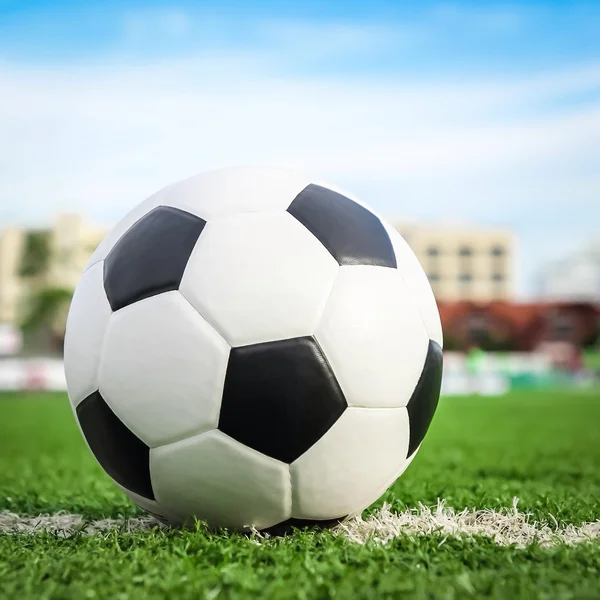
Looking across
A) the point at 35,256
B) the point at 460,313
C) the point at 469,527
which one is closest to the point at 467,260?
the point at 460,313

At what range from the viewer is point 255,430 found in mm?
2936

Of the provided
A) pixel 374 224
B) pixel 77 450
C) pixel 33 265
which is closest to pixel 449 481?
pixel 374 224

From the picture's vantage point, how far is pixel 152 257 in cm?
317

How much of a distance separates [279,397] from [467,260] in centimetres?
8142

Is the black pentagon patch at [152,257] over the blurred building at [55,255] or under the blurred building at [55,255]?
over

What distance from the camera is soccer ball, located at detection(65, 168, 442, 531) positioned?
2951mm

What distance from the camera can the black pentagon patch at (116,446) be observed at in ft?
10.4

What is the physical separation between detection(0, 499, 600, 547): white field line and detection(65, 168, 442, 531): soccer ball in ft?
0.62

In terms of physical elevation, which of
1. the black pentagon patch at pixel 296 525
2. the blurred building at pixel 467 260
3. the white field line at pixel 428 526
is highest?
the black pentagon patch at pixel 296 525

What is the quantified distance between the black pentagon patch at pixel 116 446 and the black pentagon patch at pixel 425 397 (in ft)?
3.62

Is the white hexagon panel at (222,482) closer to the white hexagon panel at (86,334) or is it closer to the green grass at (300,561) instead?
the green grass at (300,561)

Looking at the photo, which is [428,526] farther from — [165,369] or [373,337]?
[165,369]

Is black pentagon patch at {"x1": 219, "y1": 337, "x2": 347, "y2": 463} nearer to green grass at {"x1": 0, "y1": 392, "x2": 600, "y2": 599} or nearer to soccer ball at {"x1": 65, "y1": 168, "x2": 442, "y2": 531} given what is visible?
soccer ball at {"x1": 65, "y1": 168, "x2": 442, "y2": 531}

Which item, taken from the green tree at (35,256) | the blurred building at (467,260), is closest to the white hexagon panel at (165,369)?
the green tree at (35,256)
